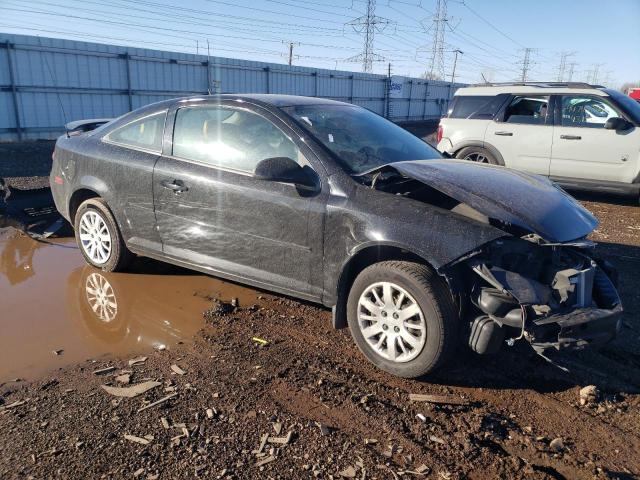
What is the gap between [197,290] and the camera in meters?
4.73

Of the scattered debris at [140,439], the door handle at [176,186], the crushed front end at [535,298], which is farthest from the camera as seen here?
the door handle at [176,186]

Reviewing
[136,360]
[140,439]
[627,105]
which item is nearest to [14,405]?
[136,360]

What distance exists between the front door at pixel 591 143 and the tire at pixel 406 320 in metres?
6.43

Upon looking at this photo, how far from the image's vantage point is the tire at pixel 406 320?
312 cm

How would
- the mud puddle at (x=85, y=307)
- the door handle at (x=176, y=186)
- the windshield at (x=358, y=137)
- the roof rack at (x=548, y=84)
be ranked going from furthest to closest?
the roof rack at (x=548, y=84), the door handle at (x=176, y=186), the windshield at (x=358, y=137), the mud puddle at (x=85, y=307)

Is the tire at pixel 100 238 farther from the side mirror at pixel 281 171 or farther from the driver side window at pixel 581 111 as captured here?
the driver side window at pixel 581 111

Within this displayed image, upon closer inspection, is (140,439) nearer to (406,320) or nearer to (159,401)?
(159,401)

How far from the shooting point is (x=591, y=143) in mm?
8211

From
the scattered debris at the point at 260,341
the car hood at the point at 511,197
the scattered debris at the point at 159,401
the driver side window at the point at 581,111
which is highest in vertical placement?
the driver side window at the point at 581,111

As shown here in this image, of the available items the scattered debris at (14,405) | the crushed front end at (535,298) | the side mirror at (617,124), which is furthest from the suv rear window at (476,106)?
the scattered debris at (14,405)

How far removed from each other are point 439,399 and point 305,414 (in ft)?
2.73

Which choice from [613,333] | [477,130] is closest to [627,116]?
[477,130]

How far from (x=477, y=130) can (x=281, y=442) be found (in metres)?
7.77

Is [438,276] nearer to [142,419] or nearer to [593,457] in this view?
[593,457]
